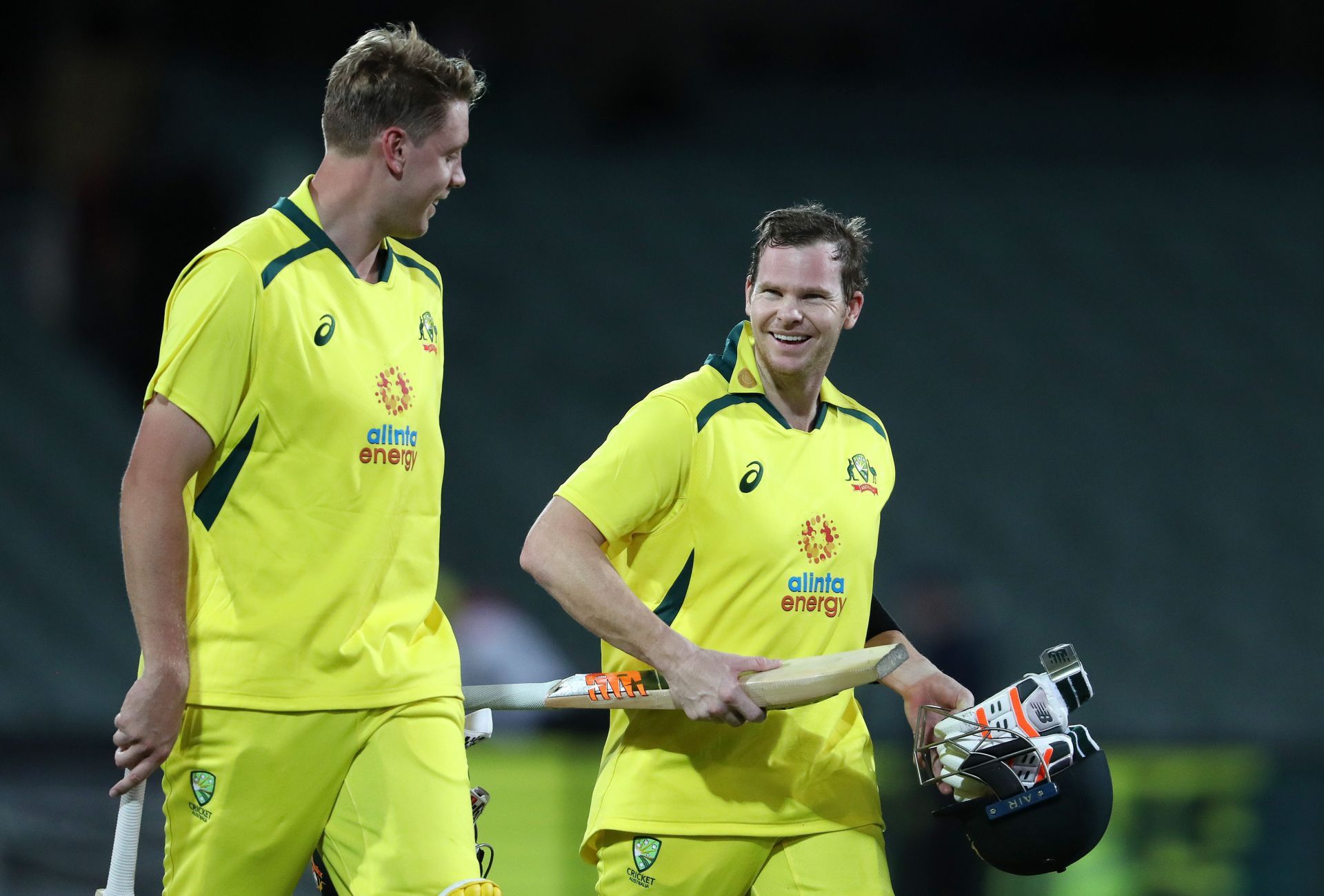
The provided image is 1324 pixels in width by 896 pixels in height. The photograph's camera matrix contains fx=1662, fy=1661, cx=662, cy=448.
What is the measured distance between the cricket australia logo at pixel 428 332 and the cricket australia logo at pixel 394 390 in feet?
0.44

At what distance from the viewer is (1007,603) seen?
1140 cm

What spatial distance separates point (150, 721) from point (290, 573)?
0.38 m

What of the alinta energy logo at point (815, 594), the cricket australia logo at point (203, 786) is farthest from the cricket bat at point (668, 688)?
the cricket australia logo at point (203, 786)

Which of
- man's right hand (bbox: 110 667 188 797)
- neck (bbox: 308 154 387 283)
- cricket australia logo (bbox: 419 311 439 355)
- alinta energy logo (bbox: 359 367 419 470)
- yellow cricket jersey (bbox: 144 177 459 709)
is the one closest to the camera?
man's right hand (bbox: 110 667 188 797)

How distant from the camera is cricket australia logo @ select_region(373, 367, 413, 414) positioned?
328 centimetres

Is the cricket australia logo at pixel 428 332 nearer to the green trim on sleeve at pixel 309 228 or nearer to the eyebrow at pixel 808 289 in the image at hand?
the green trim on sleeve at pixel 309 228

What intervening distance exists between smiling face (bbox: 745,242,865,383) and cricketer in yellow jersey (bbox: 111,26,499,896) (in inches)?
37.1

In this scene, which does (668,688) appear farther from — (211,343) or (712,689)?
(211,343)

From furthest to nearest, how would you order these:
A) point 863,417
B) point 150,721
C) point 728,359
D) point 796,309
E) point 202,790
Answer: point 863,417 < point 728,359 < point 796,309 < point 202,790 < point 150,721

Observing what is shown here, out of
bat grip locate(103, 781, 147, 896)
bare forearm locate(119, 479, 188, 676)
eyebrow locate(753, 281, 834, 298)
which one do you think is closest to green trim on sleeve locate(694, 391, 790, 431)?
eyebrow locate(753, 281, 834, 298)

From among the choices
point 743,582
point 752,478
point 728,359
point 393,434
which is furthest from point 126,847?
point 728,359

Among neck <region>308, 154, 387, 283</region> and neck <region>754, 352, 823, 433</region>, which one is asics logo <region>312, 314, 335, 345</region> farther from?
neck <region>754, 352, 823, 433</region>

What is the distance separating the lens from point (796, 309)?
385cm

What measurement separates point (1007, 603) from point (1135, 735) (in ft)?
12.2
